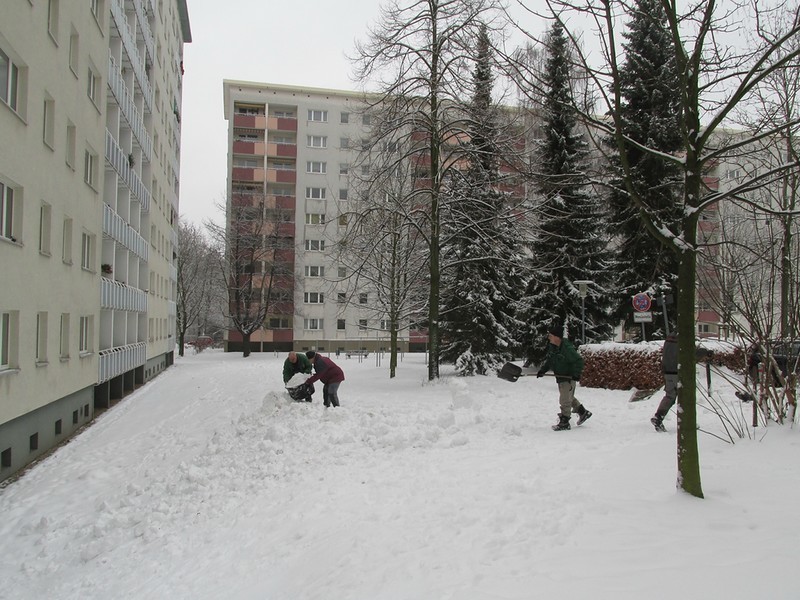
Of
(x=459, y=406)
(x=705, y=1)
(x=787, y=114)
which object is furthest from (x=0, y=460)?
(x=787, y=114)

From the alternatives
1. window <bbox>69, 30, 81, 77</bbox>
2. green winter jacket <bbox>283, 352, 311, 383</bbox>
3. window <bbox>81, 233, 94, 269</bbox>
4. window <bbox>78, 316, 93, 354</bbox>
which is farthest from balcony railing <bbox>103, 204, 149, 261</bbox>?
green winter jacket <bbox>283, 352, 311, 383</bbox>

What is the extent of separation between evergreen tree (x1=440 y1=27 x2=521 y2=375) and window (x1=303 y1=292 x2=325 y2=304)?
29.1 metres

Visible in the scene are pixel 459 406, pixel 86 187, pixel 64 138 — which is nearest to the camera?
pixel 459 406

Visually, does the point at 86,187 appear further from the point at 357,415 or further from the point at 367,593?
the point at 367,593

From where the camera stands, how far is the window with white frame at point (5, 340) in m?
11.0

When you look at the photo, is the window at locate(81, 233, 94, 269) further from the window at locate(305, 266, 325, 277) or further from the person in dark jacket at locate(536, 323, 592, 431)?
the window at locate(305, 266, 325, 277)

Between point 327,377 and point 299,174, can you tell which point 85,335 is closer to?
point 327,377

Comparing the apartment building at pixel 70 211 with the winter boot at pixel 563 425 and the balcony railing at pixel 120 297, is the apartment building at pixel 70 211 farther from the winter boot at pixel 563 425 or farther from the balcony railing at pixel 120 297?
the winter boot at pixel 563 425

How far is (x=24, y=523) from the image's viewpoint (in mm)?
8570

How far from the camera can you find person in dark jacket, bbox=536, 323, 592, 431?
9508 mm

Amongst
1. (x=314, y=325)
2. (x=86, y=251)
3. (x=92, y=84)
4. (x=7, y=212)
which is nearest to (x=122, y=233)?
(x=86, y=251)

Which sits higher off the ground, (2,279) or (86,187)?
(86,187)

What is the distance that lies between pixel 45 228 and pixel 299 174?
40393 mm

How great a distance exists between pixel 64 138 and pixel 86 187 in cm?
234
